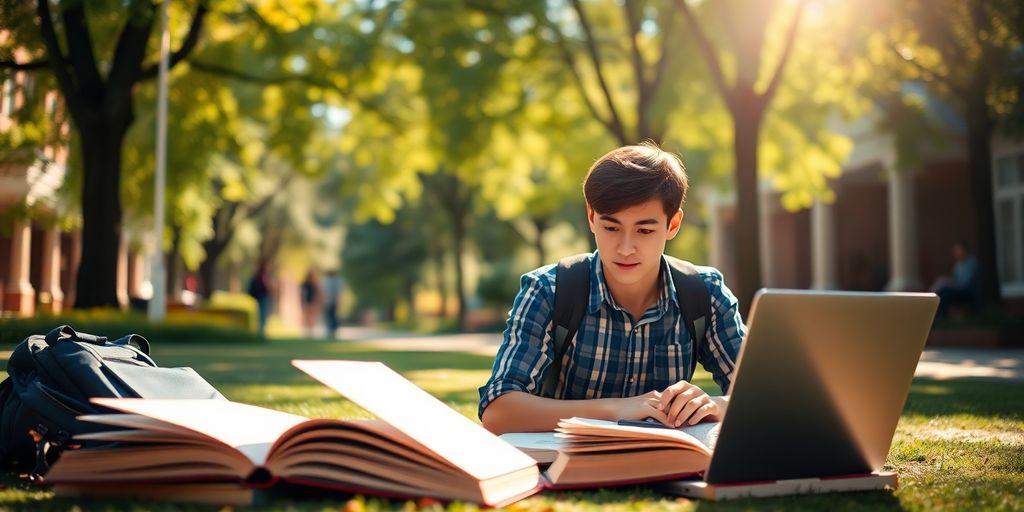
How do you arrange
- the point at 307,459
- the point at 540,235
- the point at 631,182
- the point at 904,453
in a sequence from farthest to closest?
the point at 540,235 < the point at 904,453 < the point at 631,182 < the point at 307,459

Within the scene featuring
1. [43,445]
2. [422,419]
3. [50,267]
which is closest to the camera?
[422,419]

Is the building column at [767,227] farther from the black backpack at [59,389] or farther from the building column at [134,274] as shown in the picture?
the black backpack at [59,389]

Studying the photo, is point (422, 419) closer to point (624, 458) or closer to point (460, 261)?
point (624, 458)

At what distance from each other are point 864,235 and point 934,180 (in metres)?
4.60

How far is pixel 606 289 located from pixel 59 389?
1.83 m

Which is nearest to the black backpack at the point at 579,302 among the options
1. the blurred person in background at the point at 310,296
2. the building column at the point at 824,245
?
the blurred person in background at the point at 310,296

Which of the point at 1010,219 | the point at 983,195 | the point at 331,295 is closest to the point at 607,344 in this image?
the point at 983,195

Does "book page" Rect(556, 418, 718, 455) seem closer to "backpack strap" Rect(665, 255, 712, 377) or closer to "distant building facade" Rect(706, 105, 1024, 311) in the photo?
"backpack strap" Rect(665, 255, 712, 377)

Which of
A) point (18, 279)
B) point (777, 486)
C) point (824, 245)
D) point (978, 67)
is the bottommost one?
point (777, 486)

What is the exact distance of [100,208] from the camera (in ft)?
54.9

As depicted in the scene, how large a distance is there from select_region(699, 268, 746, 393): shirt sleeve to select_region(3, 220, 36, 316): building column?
85.9 ft

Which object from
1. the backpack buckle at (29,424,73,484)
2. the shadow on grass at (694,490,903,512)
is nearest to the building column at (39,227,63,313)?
the backpack buckle at (29,424,73,484)

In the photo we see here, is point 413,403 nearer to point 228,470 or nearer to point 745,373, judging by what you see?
point 228,470

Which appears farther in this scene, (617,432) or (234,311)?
(234,311)
